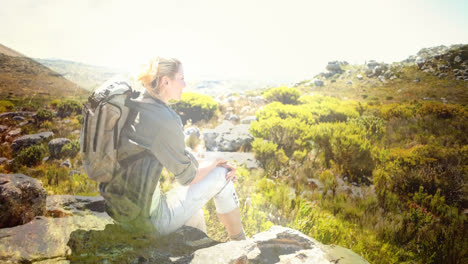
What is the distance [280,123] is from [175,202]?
5.59m

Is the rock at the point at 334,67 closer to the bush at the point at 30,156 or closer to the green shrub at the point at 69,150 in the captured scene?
the green shrub at the point at 69,150

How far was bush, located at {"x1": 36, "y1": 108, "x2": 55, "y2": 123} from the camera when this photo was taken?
8.97 meters

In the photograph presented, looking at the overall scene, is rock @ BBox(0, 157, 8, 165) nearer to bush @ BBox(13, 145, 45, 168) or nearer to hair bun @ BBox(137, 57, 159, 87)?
bush @ BBox(13, 145, 45, 168)

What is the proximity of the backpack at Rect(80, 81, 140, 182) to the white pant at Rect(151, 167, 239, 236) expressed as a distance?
0.56 m

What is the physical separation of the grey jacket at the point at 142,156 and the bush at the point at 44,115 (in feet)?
32.6

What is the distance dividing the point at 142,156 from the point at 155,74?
26.6 inches

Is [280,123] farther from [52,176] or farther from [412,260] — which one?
[52,176]

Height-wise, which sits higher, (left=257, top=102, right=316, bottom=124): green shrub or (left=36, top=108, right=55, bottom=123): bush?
(left=257, top=102, right=316, bottom=124): green shrub

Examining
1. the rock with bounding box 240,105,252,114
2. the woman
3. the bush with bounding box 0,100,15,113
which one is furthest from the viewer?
the rock with bounding box 240,105,252,114

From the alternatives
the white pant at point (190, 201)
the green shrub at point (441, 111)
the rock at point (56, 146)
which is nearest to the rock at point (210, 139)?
the rock at point (56, 146)

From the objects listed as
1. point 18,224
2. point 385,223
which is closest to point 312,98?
point 385,223

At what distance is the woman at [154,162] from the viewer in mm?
1668

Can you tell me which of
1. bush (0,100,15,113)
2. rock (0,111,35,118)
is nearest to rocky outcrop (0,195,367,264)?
rock (0,111,35,118)

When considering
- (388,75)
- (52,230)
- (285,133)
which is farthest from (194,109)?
(388,75)
